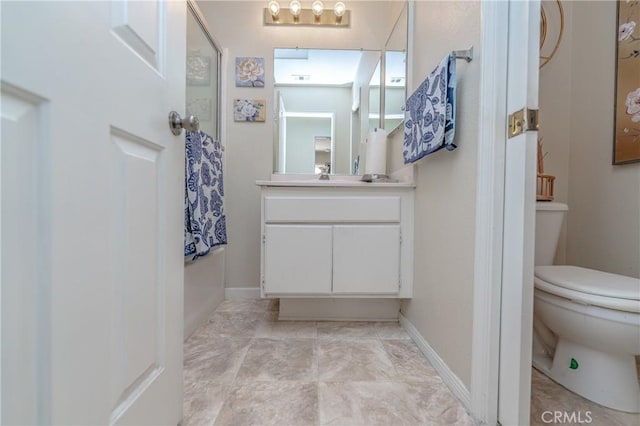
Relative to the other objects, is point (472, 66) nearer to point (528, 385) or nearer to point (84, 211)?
point (528, 385)

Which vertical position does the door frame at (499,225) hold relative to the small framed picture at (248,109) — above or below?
below

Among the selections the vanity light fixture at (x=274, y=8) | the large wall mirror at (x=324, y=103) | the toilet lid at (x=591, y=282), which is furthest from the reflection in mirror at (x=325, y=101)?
the toilet lid at (x=591, y=282)

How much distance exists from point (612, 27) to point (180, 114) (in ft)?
6.93

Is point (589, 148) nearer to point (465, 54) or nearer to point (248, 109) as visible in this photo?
point (465, 54)

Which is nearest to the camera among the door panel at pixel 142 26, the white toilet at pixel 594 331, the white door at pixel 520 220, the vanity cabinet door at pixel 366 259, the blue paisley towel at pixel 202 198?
the door panel at pixel 142 26

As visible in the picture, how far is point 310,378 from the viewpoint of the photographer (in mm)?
1045

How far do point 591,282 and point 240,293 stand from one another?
1.88 m

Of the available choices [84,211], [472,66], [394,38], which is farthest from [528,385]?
[394,38]

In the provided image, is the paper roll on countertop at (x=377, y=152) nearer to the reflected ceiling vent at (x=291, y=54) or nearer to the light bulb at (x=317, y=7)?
the reflected ceiling vent at (x=291, y=54)

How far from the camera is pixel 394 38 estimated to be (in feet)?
5.91

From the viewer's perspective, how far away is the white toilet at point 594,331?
32.8 inches

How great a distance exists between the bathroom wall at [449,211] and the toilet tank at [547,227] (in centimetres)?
51

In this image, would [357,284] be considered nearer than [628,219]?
No

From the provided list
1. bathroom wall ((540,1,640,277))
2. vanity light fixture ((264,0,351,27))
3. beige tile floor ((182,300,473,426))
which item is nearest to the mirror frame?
vanity light fixture ((264,0,351,27))
